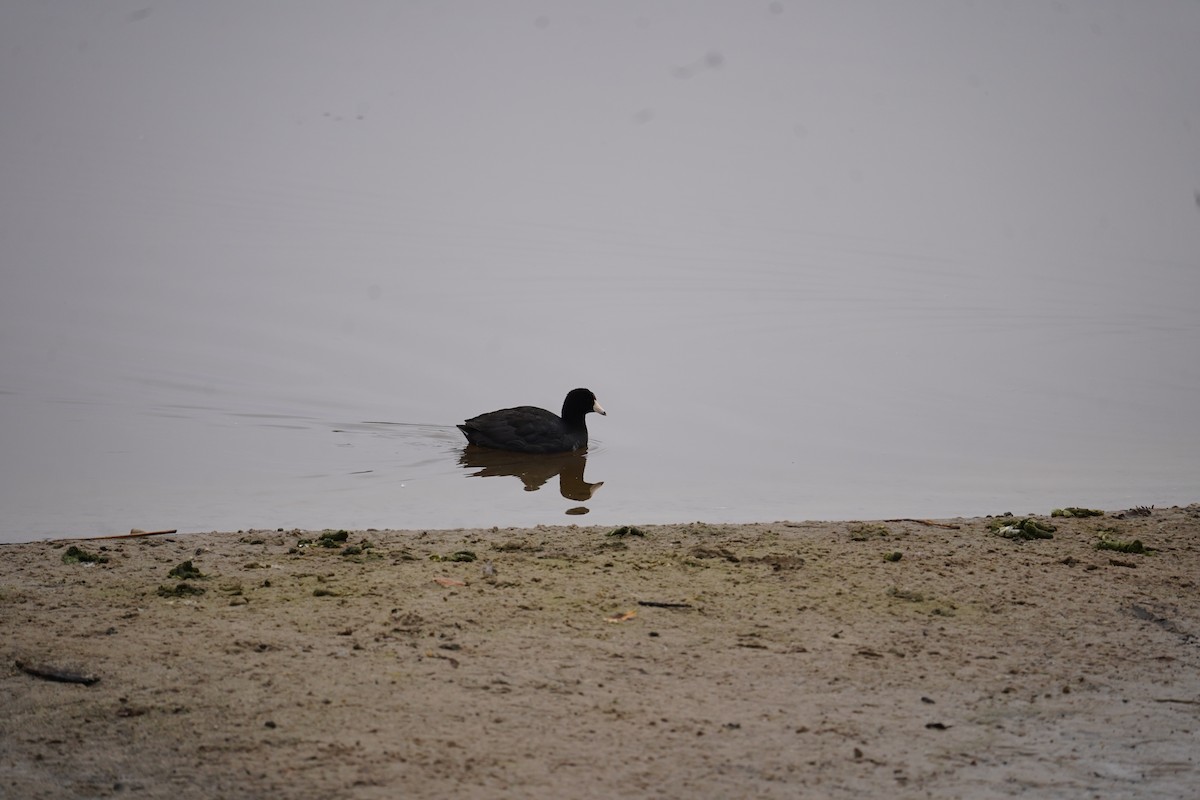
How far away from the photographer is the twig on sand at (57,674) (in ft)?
15.5

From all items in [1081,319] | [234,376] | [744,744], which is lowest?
[744,744]

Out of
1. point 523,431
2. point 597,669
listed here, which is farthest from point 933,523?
point 523,431

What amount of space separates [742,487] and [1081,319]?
24.8 feet

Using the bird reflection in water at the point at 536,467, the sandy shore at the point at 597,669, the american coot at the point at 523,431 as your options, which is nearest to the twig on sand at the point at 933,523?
the sandy shore at the point at 597,669

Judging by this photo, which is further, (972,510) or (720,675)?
(972,510)

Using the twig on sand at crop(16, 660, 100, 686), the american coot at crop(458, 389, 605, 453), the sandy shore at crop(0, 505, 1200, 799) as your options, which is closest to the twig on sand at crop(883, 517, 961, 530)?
the sandy shore at crop(0, 505, 1200, 799)

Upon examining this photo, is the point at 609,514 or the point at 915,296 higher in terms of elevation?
the point at 915,296

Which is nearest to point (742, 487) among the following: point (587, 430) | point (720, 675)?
point (587, 430)

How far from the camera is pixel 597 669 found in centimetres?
495

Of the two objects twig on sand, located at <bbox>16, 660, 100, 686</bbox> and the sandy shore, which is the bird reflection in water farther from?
twig on sand, located at <bbox>16, 660, 100, 686</bbox>

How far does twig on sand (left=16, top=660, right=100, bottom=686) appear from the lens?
4715mm

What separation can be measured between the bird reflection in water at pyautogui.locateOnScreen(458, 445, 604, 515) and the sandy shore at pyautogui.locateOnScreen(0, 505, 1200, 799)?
291cm

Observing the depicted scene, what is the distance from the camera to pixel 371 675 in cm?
483

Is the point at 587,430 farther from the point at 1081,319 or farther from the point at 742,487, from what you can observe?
the point at 1081,319
